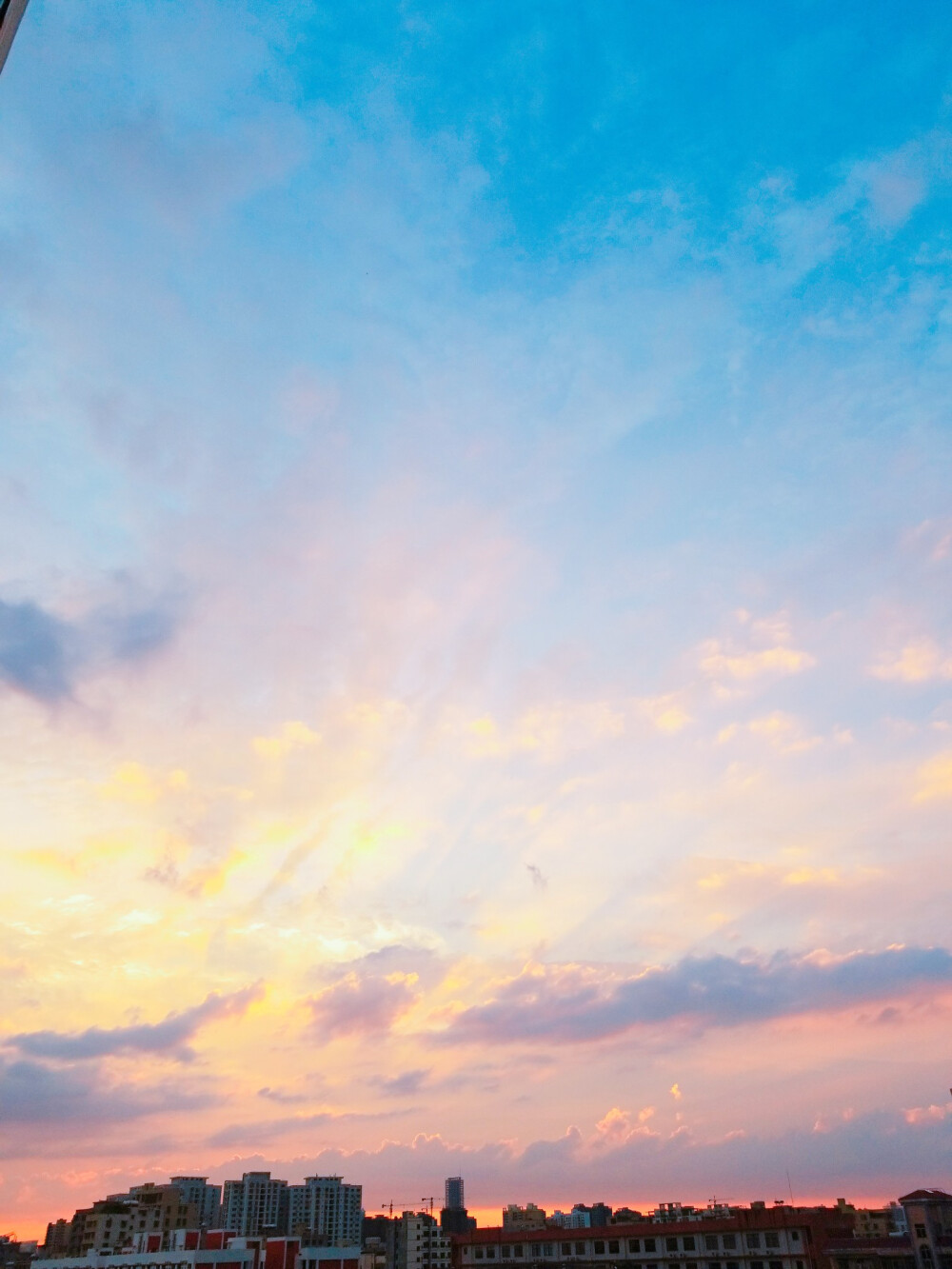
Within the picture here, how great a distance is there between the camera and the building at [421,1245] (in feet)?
590

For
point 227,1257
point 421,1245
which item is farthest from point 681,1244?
point 421,1245

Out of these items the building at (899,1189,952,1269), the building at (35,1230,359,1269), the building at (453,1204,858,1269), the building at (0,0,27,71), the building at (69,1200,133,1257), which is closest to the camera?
the building at (0,0,27,71)

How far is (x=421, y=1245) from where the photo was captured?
182 m

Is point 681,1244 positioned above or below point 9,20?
below

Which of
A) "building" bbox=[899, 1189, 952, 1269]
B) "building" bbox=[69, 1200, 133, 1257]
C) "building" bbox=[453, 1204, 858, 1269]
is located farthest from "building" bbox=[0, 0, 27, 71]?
"building" bbox=[69, 1200, 133, 1257]

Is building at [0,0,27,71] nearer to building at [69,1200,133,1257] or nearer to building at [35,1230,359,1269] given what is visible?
building at [35,1230,359,1269]

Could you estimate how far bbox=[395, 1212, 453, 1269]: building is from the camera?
17988cm

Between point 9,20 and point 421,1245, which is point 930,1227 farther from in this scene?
point 9,20

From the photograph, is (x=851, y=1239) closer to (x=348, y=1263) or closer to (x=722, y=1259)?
(x=722, y=1259)

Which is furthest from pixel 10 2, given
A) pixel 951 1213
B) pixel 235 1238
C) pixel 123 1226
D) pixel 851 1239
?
pixel 123 1226

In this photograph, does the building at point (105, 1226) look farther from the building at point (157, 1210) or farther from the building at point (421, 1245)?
the building at point (421, 1245)

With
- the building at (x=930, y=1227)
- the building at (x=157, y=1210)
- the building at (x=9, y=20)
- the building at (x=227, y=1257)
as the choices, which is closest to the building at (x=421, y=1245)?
the building at (x=157, y=1210)

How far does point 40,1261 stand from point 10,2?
145 m

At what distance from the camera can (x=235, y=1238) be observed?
11244 centimetres
